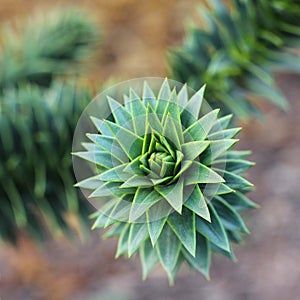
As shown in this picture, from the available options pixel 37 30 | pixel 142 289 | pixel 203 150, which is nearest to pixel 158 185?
pixel 203 150

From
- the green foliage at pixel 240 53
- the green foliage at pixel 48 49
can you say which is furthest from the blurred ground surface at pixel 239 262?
the green foliage at pixel 240 53

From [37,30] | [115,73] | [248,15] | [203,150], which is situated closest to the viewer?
[203,150]

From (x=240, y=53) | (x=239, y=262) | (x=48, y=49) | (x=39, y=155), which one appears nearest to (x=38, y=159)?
(x=39, y=155)

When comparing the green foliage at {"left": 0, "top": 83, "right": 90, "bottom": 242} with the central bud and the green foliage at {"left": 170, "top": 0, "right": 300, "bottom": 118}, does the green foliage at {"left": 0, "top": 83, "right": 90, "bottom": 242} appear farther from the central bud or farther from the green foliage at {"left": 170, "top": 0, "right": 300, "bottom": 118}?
the central bud

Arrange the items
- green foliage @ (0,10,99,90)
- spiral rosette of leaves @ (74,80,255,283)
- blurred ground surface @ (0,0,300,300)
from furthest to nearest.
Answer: blurred ground surface @ (0,0,300,300)
green foliage @ (0,10,99,90)
spiral rosette of leaves @ (74,80,255,283)

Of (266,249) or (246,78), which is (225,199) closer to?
(246,78)

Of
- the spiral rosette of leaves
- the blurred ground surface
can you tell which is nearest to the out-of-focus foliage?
the spiral rosette of leaves

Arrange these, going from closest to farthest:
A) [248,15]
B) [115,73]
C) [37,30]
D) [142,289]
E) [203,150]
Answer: [203,150] < [248,15] < [37,30] < [142,289] < [115,73]
